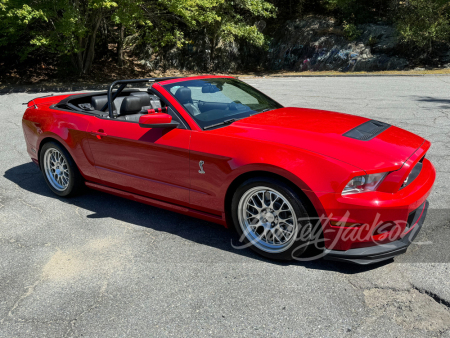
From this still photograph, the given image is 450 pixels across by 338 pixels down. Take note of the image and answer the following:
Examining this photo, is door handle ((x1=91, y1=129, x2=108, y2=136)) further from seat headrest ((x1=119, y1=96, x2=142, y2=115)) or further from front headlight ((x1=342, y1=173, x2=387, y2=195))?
front headlight ((x1=342, y1=173, x2=387, y2=195))

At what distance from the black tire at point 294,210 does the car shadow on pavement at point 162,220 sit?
95 millimetres

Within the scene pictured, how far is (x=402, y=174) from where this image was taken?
9.61 ft

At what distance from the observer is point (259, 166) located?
3098 millimetres

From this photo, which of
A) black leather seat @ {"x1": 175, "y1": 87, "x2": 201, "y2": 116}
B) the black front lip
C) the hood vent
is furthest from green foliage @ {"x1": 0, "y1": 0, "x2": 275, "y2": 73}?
the black front lip

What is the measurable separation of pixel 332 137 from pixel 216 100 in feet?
4.58

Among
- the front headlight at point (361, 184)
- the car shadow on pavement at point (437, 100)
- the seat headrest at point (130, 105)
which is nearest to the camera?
the front headlight at point (361, 184)

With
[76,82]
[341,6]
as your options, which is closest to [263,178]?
[76,82]

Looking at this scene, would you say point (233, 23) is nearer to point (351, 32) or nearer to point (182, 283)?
point (351, 32)

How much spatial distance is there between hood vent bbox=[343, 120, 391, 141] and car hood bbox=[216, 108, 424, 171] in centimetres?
4

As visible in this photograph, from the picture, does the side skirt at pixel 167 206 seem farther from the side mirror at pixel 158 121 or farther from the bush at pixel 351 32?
the bush at pixel 351 32

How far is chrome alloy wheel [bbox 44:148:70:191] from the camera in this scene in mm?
4789

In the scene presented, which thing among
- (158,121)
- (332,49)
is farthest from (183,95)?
(332,49)

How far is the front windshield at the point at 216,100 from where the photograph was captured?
3779mm

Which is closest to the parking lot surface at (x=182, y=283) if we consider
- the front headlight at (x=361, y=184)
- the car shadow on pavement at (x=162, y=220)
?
the car shadow on pavement at (x=162, y=220)
